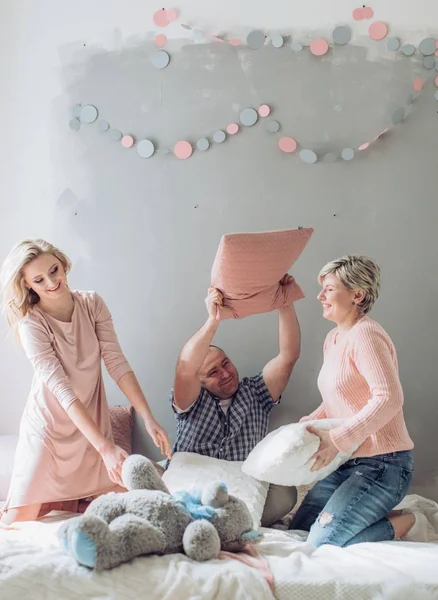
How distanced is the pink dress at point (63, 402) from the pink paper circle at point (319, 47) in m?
1.25

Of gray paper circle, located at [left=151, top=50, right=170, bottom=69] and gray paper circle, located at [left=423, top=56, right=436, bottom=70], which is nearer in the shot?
gray paper circle, located at [left=423, top=56, right=436, bottom=70]

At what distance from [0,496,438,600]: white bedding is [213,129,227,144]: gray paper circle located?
157cm

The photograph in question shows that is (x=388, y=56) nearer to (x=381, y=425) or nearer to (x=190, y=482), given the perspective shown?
(x=381, y=425)

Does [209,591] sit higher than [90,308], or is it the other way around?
[90,308]

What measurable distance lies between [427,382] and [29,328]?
149cm

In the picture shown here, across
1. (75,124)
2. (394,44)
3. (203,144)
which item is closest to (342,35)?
(394,44)

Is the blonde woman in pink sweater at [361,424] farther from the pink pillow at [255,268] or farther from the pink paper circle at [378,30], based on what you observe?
the pink paper circle at [378,30]

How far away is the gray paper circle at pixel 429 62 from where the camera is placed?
2.60 metres

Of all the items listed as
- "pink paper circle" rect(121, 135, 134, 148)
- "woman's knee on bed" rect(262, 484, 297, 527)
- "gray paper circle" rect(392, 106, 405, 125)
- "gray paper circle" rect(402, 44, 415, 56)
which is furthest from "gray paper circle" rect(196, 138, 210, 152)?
"woman's knee on bed" rect(262, 484, 297, 527)

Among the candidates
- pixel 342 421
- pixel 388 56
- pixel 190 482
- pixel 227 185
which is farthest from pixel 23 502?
pixel 388 56

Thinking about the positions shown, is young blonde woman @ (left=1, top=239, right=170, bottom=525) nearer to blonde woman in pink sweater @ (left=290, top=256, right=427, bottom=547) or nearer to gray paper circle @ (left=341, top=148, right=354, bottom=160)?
blonde woman in pink sweater @ (left=290, top=256, right=427, bottom=547)

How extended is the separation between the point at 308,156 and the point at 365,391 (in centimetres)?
100

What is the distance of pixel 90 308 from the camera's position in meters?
2.36

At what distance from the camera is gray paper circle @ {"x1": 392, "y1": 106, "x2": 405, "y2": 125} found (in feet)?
8.54
